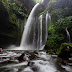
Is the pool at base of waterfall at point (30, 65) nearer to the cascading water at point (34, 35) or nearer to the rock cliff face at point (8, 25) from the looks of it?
the rock cliff face at point (8, 25)

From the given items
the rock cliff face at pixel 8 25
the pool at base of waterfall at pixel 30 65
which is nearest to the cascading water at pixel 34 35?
the rock cliff face at pixel 8 25

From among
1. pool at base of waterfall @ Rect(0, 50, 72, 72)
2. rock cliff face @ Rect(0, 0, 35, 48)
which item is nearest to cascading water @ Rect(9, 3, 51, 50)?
rock cliff face @ Rect(0, 0, 35, 48)

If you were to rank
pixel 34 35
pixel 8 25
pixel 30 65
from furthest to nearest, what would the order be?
pixel 34 35 → pixel 8 25 → pixel 30 65

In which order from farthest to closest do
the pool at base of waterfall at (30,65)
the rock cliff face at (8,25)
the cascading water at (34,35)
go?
the cascading water at (34,35) → the rock cliff face at (8,25) → the pool at base of waterfall at (30,65)

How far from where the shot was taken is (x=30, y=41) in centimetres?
1172

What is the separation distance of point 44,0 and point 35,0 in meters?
2.66

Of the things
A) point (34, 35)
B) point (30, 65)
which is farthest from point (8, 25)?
point (30, 65)

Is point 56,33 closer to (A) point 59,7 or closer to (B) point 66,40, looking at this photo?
(B) point 66,40

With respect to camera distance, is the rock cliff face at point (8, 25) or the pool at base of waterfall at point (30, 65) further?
the rock cliff face at point (8, 25)

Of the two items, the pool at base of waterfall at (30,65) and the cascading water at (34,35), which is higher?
the cascading water at (34,35)

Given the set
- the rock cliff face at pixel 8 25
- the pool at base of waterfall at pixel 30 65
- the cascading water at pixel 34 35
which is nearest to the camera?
the pool at base of waterfall at pixel 30 65

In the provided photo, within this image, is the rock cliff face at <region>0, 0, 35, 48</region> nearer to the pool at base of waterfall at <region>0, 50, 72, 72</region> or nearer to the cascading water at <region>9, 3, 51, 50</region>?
the cascading water at <region>9, 3, 51, 50</region>

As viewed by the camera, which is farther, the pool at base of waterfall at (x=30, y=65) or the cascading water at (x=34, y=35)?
the cascading water at (x=34, y=35)

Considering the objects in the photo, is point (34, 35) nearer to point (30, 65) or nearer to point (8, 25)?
point (8, 25)
